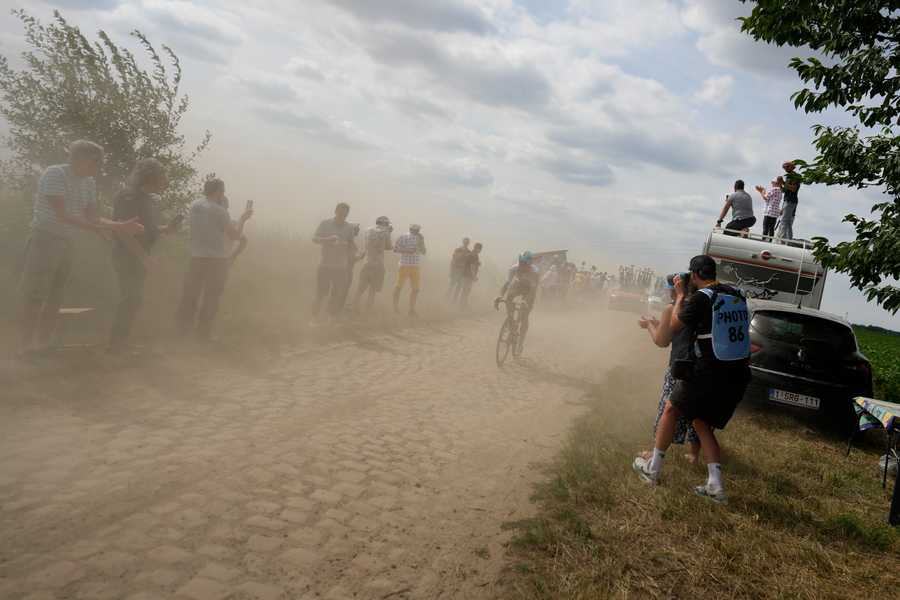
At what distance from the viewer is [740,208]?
12.9 metres

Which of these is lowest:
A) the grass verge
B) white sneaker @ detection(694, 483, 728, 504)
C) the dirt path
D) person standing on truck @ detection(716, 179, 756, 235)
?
the dirt path

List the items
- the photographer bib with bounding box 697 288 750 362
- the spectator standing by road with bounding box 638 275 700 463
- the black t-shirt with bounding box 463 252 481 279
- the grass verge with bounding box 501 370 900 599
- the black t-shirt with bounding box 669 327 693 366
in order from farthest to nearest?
the black t-shirt with bounding box 463 252 481 279
the spectator standing by road with bounding box 638 275 700 463
the black t-shirt with bounding box 669 327 693 366
the photographer bib with bounding box 697 288 750 362
the grass verge with bounding box 501 370 900 599

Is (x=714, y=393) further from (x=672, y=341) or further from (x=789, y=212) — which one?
(x=789, y=212)

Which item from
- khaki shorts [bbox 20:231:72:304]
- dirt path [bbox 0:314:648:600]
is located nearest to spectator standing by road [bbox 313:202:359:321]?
dirt path [bbox 0:314:648:600]

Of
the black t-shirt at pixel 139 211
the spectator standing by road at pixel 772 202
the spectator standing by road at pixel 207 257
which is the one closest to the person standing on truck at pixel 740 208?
the spectator standing by road at pixel 772 202

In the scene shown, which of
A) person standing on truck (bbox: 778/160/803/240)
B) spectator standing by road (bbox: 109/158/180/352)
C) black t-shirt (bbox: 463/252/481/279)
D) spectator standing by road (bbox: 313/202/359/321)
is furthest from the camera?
black t-shirt (bbox: 463/252/481/279)

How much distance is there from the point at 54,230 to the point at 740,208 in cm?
1248

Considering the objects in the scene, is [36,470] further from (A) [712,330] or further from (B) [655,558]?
(A) [712,330]

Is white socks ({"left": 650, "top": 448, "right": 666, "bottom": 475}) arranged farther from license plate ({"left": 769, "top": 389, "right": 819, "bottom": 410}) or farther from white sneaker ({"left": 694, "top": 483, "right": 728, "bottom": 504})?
license plate ({"left": 769, "top": 389, "right": 819, "bottom": 410})

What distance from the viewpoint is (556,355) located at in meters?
12.6

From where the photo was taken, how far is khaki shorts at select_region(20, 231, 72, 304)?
19.5ft

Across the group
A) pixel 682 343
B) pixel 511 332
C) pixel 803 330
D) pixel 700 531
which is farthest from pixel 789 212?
pixel 700 531

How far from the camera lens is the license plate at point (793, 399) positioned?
7617 millimetres

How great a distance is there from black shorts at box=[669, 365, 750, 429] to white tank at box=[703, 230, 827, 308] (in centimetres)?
652
